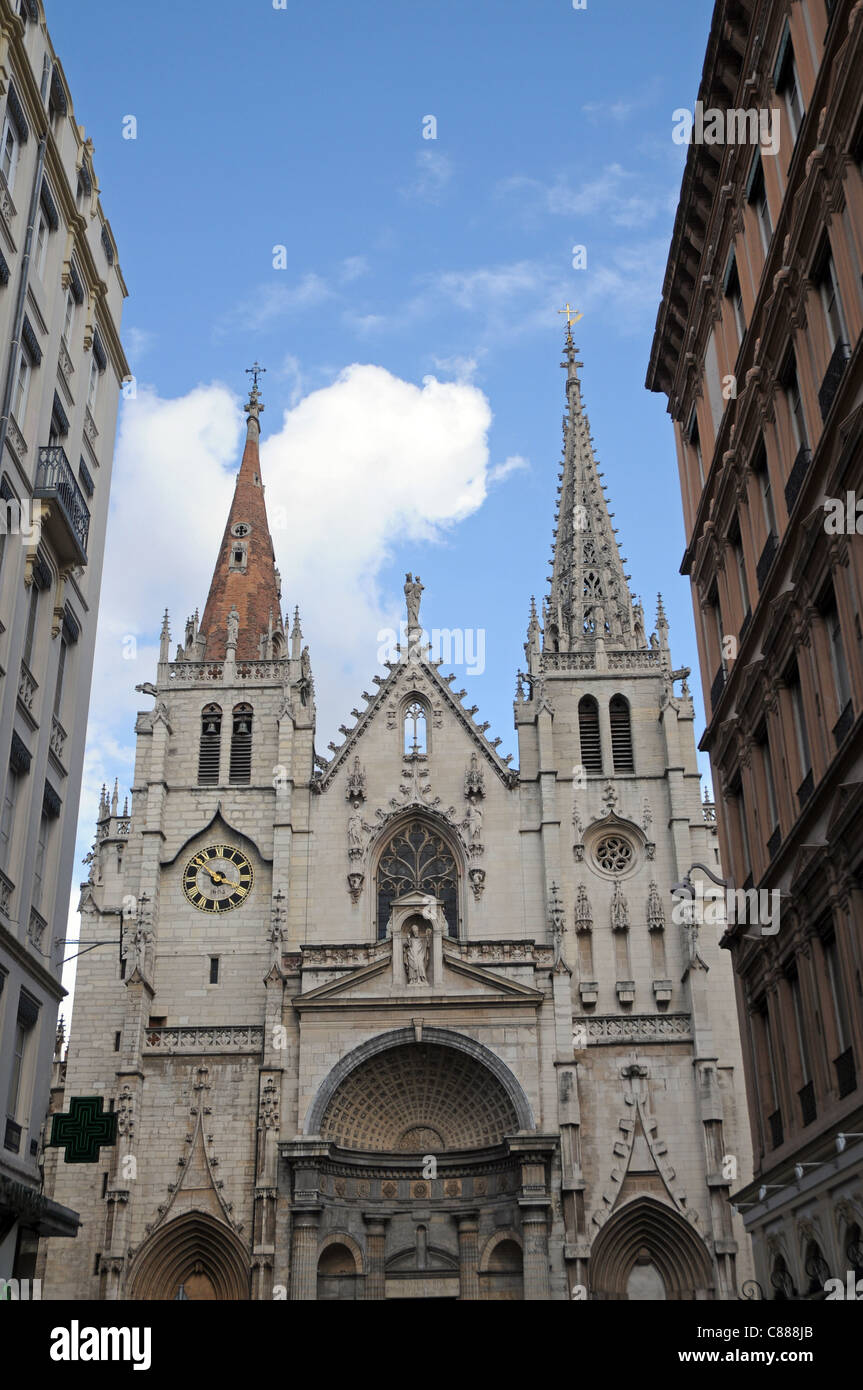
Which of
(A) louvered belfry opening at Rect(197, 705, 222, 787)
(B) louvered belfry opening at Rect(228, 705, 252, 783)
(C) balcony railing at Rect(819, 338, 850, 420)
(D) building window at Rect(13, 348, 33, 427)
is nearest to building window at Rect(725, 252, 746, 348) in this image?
(C) balcony railing at Rect(819, 338, 850, 420)

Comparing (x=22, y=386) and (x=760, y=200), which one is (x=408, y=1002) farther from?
(x=760, y=200)

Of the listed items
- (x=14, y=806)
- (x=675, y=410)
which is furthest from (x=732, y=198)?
(x=14, y=806)

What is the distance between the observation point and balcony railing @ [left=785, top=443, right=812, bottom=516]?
52.6 feet

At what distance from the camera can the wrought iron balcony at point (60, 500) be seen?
19038 millimetres

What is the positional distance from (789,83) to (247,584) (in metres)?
31.6

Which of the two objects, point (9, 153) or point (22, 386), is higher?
point (9, 153)

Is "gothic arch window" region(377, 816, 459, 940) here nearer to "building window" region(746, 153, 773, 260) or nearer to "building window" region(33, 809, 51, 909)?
"building window" region(33, 809, 51, 909)

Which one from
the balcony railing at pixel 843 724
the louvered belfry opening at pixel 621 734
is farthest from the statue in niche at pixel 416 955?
the balcony railing at pixel 843 724

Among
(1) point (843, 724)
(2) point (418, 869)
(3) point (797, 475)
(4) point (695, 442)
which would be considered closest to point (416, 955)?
(2) point (418, 869)

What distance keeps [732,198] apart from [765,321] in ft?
9.93

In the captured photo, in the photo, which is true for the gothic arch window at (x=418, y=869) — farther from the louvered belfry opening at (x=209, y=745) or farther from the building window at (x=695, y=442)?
the building window at (x=695, y=442)

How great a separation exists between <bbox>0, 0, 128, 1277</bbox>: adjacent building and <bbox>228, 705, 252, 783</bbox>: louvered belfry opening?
18.6 metres

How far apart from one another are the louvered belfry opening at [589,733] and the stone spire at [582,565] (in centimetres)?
244

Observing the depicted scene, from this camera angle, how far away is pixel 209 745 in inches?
1630
